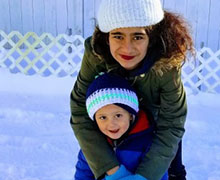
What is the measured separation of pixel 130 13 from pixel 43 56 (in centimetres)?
425

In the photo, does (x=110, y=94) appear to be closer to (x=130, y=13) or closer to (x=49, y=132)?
(x=130, y=13)

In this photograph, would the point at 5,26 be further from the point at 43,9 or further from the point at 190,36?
the point at 190,36

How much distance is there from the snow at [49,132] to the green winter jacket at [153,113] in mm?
1155

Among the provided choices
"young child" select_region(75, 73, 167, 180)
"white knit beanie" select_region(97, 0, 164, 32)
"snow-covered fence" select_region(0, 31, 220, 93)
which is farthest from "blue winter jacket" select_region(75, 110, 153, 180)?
"snow-covered fence" select_region(0, 31, 220, 93)

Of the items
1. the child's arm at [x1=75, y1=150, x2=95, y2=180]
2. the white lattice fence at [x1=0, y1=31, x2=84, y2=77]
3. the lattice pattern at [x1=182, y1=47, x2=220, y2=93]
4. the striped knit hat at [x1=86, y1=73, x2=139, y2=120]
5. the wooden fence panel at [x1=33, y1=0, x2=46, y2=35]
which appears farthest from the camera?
the wooden fence panel at [x1=33, y1=0, x2=46, y2=35]

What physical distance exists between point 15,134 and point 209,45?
313 cm

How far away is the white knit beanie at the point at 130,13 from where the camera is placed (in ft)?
4.91

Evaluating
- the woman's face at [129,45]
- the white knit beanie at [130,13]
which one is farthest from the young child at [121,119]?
the white knit beanie at [130,13]

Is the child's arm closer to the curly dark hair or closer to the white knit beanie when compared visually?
the curly dark hair

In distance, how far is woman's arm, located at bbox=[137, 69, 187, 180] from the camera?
1692 mm

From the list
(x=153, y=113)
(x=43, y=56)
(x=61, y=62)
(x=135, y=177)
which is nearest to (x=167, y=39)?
(x=153, y=113)

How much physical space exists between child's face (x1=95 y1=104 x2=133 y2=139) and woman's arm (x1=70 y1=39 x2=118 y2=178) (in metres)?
0.08

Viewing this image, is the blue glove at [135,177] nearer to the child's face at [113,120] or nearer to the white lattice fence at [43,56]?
the child's face at [113,120]

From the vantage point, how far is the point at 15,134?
142 inches
